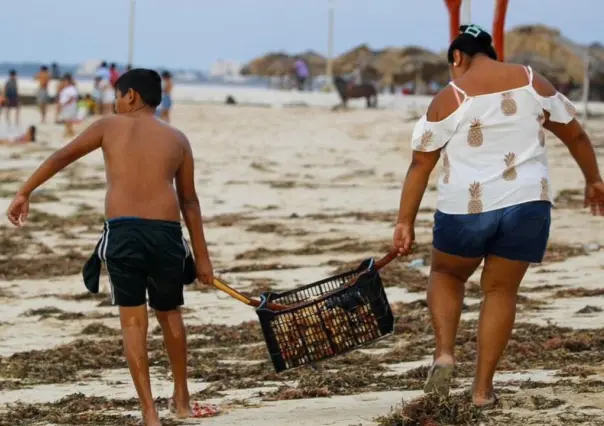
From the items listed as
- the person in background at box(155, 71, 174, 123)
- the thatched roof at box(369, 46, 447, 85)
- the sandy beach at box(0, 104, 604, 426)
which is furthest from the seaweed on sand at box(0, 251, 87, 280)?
the thatched roof at box(369, 46, 447, 85)

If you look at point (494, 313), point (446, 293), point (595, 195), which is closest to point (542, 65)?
point (595, 195)

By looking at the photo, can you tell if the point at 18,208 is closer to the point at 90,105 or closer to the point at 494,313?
the point at 494,313

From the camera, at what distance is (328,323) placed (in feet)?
20.1

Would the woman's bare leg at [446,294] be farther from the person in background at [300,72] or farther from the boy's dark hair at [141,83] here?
the person in background at [300,72]

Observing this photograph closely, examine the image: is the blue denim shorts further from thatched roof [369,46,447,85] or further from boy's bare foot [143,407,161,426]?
thatched roof [369,46,447,85]

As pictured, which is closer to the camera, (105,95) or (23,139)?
(23,139)

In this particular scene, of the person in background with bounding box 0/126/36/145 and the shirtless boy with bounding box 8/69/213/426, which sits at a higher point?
the shirtless boy with bounding box 8/69/213/426

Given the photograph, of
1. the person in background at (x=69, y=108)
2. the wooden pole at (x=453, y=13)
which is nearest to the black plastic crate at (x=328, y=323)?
the wooden pole at (x=453, y=13)

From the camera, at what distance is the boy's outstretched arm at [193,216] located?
6102 millimetres

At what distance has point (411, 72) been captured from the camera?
50562 millimetres

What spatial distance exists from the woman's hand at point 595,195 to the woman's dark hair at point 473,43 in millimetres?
778

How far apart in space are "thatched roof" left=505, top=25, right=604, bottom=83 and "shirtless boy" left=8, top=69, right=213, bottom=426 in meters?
37.1

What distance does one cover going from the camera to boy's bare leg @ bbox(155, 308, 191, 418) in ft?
19.9

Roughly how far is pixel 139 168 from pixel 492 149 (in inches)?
58.9
